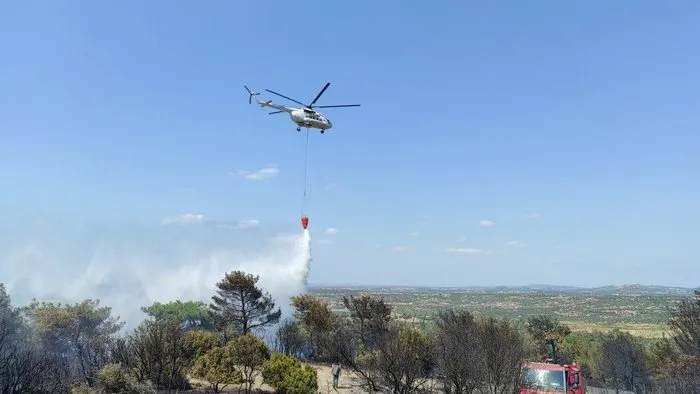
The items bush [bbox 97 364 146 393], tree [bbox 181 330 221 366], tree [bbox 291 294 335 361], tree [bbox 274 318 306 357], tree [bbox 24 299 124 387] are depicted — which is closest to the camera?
bush [bbox 97 364 146 393]

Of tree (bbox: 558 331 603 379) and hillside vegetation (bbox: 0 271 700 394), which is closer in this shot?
hillside vegetation (bbox: 0 271 700 394)

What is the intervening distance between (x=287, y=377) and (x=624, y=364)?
105ft

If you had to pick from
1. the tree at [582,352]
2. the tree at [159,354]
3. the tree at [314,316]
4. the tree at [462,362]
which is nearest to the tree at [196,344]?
the tree at [159,354]

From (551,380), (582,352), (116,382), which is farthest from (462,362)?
(582,352)

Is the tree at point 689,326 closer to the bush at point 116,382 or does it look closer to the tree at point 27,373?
the bush at point 116,382

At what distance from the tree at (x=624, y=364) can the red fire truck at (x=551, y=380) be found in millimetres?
26784

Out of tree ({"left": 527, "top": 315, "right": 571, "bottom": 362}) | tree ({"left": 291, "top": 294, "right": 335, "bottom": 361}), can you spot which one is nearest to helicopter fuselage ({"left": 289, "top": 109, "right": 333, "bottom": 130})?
tree ({"left": 291, "top": 294, "right": 335, "bottom": 361})

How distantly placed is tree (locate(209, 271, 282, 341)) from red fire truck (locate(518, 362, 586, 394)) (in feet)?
96.8

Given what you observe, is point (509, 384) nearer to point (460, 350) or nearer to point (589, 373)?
point (460, 350)

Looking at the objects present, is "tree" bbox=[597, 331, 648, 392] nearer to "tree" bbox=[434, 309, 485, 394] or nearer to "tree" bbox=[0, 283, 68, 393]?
"tree" bbox=[434, 309, 485, 394]

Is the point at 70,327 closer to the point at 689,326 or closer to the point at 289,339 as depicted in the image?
the point at 289,339

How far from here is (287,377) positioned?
101 ft

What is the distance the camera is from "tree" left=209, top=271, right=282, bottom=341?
1747 inches

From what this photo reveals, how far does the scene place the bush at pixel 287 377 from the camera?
30672mm
